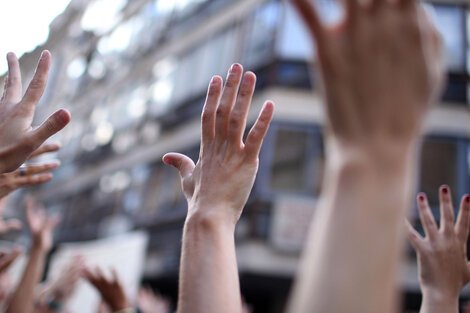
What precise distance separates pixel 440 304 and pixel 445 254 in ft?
0.66

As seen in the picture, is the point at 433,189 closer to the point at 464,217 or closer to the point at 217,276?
the point at 464,217

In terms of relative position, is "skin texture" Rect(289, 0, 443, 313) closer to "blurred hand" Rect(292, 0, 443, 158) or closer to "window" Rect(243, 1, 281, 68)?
"blurred hand" Rect(292, 0, 443, 158)

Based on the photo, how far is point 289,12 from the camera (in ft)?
36.4

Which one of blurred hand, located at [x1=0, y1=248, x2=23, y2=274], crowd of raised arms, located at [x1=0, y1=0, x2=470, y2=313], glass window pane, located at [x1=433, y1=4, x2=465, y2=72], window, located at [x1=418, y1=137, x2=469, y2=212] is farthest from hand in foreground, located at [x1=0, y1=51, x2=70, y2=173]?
glass window pane, located at [x1=433, y1=4, x2=465, y2=72]

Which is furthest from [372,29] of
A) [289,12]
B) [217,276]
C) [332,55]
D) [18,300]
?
→ [289,12]

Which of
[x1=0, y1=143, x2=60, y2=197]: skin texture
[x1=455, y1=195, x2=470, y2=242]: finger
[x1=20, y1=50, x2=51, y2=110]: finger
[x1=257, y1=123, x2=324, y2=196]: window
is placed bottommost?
[x1=455, y1=195, x2=470, y2=242]: finger

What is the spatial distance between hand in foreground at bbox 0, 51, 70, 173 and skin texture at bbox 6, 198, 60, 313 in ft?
4.09

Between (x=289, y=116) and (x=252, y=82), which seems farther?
(x=289, y=116)

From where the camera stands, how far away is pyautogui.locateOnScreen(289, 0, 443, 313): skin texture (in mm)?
737

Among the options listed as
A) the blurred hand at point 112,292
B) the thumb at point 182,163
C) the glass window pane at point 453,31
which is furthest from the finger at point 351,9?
the glass window pane at point 453,31

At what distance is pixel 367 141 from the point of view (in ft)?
2.62

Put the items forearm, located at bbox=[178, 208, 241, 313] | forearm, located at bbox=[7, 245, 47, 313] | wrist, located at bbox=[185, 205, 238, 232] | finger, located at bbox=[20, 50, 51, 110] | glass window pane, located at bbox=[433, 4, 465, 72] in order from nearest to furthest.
Answer: forearm, located at bbox=[178, 208, 241, 313]
wrist, located at bbox=[185, 205, 238, 232]
finger, located at bbox=[20, 50, 51, 110]
forearm, located at bbox=[7, 245, 47, 313]
glass window pane, located at bbox=[433, 4, 465, 72]

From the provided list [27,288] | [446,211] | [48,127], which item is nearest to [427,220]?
[446,211]

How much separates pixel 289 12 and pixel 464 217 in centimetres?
1001
